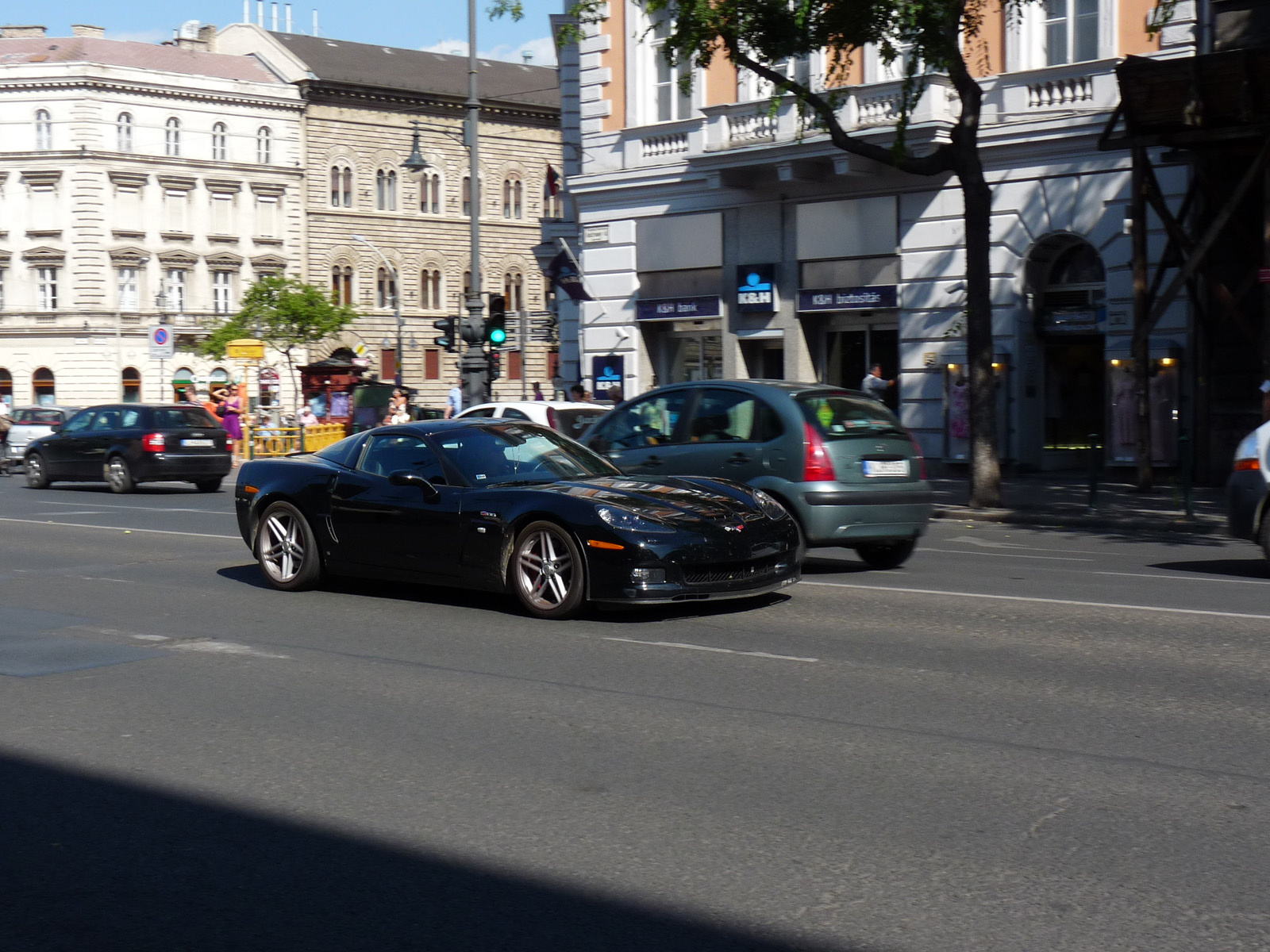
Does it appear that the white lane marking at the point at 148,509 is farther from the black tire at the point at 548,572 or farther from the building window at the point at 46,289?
the building window at the point at 46,289

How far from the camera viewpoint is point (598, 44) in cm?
3155

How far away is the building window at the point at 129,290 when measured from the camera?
7469 centimetres

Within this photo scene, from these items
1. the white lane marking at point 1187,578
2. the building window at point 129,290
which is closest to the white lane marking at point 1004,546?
the white lane marking at point 1187,578

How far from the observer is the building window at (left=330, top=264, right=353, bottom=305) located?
81562 millimetres

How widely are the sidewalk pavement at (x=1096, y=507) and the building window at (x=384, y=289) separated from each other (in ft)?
202

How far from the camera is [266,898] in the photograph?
4738 mm

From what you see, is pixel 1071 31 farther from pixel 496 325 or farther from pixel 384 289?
pixel 384 289

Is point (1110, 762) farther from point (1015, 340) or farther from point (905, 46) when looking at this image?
point (905, 46)

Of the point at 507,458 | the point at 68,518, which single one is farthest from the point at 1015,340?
the point at 507,458

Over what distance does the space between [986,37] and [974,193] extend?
695cm

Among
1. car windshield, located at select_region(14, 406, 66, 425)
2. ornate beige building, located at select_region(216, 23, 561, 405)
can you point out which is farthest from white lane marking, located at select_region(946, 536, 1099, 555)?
ornate beige building, located at select_region(216, 23, 561, 405)

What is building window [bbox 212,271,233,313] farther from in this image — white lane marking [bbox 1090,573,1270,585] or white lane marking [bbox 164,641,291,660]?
white lane marking [bbox 164,641,291,660]

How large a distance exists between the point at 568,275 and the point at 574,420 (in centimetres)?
958

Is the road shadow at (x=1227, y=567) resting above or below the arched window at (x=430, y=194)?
below
